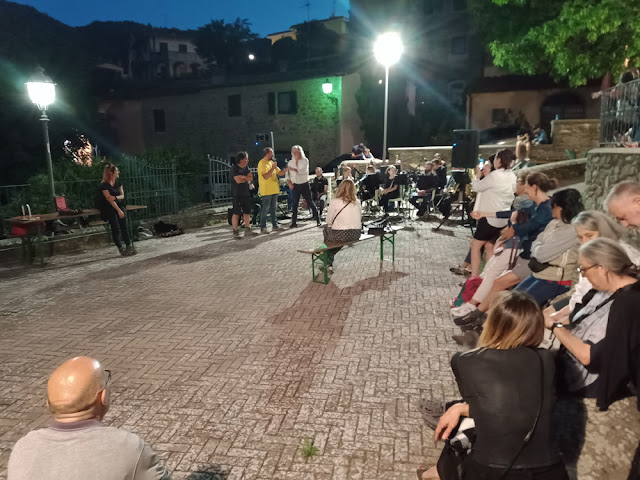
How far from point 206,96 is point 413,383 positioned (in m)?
30.0

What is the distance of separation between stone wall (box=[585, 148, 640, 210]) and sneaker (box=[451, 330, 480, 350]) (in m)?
2.54

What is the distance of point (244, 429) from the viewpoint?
370 centimetres

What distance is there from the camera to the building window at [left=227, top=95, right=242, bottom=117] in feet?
99.8

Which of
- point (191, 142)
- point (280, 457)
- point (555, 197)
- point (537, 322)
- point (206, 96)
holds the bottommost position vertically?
point (280, 457)

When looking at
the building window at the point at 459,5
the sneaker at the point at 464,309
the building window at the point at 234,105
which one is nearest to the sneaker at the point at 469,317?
the sneaker at the point at 464,309

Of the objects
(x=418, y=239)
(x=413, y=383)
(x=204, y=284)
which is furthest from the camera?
(x=418, y=239)

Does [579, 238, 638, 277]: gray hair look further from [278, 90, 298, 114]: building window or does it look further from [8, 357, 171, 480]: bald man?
[278, 90, 298, 114]: building window

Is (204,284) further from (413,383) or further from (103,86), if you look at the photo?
(103,86)

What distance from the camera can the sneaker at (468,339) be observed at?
199 inches

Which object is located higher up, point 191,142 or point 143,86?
point 143,86

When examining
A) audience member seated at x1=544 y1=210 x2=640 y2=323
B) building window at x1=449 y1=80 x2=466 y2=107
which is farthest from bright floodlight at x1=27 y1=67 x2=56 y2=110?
building window at x1=449 y1=80 x2=466 y2=107

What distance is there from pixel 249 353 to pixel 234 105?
2772 centimetres

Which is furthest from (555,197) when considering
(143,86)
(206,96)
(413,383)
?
(143,86)

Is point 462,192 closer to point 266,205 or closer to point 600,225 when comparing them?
point 266,205
